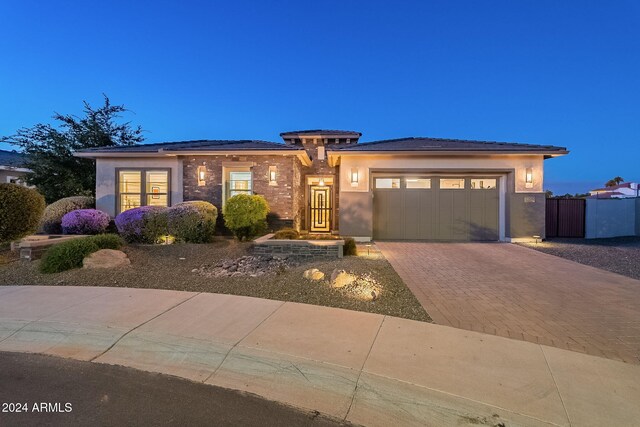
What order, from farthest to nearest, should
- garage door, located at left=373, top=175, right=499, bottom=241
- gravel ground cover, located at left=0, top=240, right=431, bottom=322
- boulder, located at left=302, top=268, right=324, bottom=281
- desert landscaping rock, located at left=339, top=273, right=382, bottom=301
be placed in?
1. garage door, located at left=373, top=175, right=499, bottom=241
2. boulder, located at left=302, top=268, right=324, bottom=281
3. desert landscaping rock, located at left=339, top=273, right=382, bottom=301
4. gravel ground cover, located at left=0, top=240, right=431, bottom=322

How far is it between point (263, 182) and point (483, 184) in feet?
27.1

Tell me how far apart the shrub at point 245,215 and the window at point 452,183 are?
673 cm

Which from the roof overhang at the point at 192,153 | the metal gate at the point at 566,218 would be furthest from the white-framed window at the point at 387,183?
the metal gate at the point at 566,218

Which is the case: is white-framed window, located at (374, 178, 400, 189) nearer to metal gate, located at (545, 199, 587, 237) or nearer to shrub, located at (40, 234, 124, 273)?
metal gate, located at (545, 199, 587, 237)

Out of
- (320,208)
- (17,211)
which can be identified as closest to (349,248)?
(320,208)

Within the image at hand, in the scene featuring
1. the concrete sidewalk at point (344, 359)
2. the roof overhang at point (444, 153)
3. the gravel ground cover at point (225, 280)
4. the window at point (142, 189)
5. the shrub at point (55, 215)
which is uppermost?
the roof overhang at point (444, 153)

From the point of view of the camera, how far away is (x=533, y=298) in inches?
251

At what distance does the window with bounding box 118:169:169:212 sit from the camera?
14.8 meters

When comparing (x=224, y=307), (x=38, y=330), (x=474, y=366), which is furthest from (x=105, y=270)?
(x=474, y=366)

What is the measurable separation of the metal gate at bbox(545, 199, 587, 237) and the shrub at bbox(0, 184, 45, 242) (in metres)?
17.8

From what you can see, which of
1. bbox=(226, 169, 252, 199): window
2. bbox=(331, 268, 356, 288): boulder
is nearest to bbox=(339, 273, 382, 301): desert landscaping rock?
bbox=(331, 268, 356, 288): boulder

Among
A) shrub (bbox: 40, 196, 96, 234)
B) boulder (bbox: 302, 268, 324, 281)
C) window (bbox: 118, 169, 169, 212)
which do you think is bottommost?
boulder (bbox: 302, 268, 324, 281)

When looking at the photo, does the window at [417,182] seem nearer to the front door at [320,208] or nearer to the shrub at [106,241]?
the front door at [320,208]

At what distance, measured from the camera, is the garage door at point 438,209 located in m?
14.1
